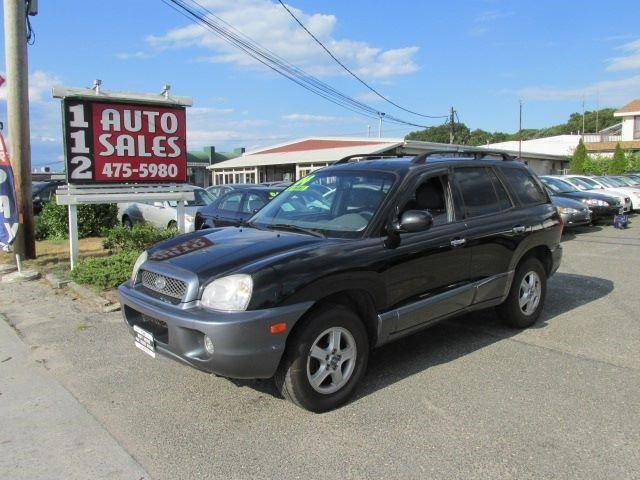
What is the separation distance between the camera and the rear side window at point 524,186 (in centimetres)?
578

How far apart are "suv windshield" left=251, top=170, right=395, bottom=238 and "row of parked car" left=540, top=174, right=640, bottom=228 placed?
6.68m

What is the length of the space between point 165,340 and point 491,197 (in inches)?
133

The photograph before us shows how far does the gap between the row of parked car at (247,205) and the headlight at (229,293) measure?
4.07 metres

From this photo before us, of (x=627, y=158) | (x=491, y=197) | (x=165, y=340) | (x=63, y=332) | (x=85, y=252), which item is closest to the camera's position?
(x=165, y=340)

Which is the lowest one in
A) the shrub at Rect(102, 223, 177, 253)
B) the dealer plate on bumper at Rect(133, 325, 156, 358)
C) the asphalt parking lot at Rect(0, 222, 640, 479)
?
the asphalt parking lot at Rect(0, 222, 640, 479)

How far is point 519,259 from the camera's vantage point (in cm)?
557

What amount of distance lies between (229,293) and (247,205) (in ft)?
23.4

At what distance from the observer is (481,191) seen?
17.6ft


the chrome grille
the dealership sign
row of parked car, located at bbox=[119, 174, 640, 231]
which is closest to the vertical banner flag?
the dealership sign

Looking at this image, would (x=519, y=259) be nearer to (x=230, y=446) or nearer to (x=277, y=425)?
(x=277, y=425)

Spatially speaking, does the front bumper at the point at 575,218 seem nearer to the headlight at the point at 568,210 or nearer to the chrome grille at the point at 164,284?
the headlight at the point at 568,210

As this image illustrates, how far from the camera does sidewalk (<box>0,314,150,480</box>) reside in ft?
10.5

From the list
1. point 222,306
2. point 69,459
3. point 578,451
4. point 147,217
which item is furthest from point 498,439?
point 147,217

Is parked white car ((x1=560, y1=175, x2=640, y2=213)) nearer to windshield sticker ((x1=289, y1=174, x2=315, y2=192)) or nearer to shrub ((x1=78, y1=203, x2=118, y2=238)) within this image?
shrub ((x1=78, y1=203, x2=118, y2=238))
